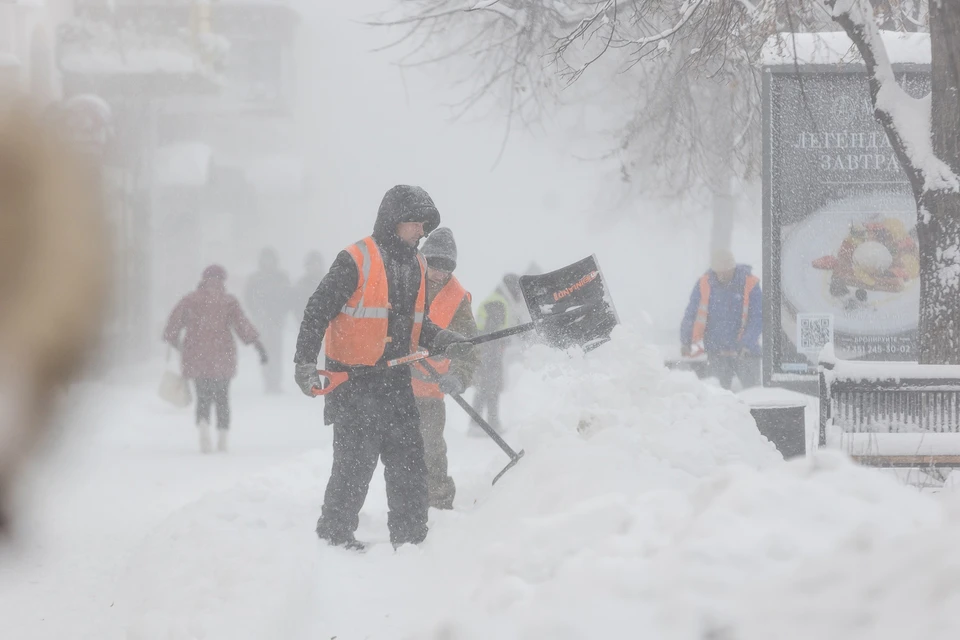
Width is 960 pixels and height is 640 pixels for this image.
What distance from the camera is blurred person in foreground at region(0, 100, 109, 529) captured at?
18188mm

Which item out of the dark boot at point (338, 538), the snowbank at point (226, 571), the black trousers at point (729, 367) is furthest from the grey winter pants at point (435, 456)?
the black trousers at point (729, 367)

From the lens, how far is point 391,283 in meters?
5.22

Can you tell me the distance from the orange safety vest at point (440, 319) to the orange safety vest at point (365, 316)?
104 cm

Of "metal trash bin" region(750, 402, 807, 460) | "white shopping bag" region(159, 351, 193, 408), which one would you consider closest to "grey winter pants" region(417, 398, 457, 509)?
"metal trash bin" region(750, 402, 807, 460)

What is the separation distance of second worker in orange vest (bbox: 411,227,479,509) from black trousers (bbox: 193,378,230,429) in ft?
14.3

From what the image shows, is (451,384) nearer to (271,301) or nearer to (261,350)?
(261,350)

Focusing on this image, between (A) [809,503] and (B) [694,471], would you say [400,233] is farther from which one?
(A) [809,503]

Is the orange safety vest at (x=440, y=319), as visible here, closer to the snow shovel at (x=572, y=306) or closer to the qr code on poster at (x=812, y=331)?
the snow shovel at (x=572, y=306)

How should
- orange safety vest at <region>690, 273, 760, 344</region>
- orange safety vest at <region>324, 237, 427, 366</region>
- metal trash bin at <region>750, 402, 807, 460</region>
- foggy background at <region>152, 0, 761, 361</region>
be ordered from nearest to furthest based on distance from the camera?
orange safety vest at <region>324, 237, 427, 366</region>
metal trash bin at <region>750, 402, 807, 460</region>
orange safety vest at <region>690, 273, 760, 344</region>
foggy background at <region>152, 0, 761, 361</region>

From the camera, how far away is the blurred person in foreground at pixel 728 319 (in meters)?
10.9

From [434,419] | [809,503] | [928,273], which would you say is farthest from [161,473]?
[809,503]

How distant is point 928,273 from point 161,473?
6144 mm

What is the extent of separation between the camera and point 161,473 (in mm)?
9062

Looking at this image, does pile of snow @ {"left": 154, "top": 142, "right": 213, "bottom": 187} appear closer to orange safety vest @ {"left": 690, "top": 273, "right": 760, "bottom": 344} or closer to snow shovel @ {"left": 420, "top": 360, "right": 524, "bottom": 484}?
orange safety vest @ {"left": 690, "top": 273, "right": 760, "bottom": 344}
